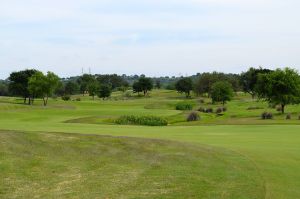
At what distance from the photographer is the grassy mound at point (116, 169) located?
12.8 metres

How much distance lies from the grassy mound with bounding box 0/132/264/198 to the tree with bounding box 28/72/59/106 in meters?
78.3

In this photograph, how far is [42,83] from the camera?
99.0 metres

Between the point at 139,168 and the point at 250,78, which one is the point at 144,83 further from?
the point at 139,168

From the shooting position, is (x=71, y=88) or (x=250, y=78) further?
(x=71, y=88)

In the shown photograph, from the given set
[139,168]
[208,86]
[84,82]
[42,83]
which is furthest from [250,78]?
[139,168]

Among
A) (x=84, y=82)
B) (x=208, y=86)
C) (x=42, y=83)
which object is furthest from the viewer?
(x=84, y=82)

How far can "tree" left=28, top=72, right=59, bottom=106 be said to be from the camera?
9894cm

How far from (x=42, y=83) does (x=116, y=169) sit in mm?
85889

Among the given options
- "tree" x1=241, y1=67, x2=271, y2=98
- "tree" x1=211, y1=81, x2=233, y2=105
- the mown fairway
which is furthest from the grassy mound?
"tree" x1=241, y1=67, x2=271, y2=98

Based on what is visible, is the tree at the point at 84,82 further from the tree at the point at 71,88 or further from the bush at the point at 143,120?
the bush at the point at 143,120

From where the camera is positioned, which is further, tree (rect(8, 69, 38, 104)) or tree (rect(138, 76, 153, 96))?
tree (rect(138, 76, 153, 96))

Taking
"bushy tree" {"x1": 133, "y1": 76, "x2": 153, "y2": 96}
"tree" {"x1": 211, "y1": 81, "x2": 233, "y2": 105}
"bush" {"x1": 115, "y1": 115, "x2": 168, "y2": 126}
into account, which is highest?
"bushy tree" {"x1": 133, "y1": 76, "x2": 153, "y2": 96}

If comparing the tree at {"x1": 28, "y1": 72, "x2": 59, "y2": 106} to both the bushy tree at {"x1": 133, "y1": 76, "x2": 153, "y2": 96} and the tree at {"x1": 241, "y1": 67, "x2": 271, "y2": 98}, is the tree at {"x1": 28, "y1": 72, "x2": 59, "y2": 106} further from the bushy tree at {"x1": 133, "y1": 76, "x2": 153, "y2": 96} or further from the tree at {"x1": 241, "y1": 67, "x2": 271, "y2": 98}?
the bushy tree at {"x1": 133, "y1": 76, "x2": 153, "y2": 96}

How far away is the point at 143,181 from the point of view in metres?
14.2
